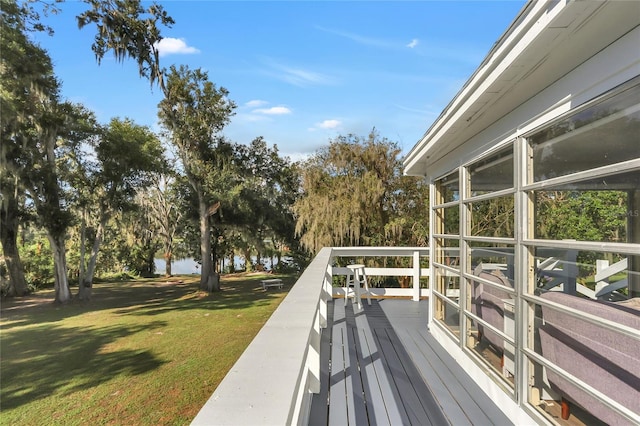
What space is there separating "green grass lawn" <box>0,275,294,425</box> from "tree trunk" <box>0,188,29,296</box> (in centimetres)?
102

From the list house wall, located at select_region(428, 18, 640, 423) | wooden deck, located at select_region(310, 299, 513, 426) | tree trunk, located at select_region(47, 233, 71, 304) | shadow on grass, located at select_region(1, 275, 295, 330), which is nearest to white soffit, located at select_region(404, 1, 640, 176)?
house wall, located at select_region(428, 18, 640, 423)

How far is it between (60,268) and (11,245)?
13.5 feet

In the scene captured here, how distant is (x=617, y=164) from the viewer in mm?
1483

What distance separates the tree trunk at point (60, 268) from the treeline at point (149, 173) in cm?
5

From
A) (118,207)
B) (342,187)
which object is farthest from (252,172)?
(342,187)

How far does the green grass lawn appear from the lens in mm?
6344

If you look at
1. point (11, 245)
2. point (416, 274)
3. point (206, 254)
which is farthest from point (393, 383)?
point (11, 245)

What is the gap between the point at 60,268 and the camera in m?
14.3

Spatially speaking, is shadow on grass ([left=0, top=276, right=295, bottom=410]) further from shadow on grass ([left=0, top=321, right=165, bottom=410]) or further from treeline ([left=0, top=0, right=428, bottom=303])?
treeline ([left=0, top=0, right=428, bottom=303])

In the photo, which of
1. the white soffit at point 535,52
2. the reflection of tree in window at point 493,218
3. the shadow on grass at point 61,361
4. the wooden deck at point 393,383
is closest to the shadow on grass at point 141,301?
the shadow on grass at point 61,361

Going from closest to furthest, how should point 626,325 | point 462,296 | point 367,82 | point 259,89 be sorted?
point 626,325, point 462,296, point 367,82, point 259,89

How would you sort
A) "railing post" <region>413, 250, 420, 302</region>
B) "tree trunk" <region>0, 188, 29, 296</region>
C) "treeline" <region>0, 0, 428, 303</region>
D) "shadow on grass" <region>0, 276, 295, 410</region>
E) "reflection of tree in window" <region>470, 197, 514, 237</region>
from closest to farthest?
"reflection of tree in window" <region>470, 197, 514, 237</region> < "railing post" <region>413, 250, 420, 302</region> < "shadow on grass" <region>0, 276, 295, 410</region> < "treeline" <region>0, 0, 428, 303</region> < "tree trunk" <region>0, 188, 29, 296</region>

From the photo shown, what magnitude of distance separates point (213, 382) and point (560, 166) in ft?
24.1

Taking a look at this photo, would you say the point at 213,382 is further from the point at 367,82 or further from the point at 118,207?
the point at 118,207
